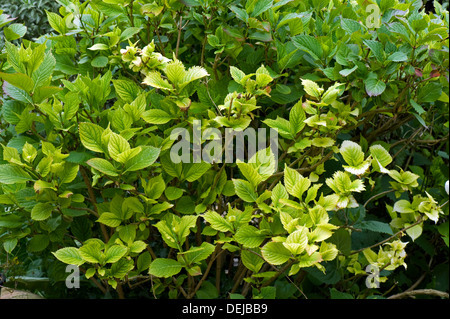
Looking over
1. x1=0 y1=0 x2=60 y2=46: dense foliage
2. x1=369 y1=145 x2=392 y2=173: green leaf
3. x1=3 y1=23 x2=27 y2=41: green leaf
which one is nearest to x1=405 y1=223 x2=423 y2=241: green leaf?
x1=369 y1=145 x2=392 y2=173: green leaf

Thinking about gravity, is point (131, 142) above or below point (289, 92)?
below

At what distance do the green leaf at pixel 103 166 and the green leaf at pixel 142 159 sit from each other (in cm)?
4

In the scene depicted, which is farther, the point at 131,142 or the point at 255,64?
the point at 255,64

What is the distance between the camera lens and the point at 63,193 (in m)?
1.65

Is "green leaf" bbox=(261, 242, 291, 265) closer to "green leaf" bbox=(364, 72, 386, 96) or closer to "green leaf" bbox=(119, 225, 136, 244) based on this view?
"green leaf" bbox=(119, 225, 136, 244)

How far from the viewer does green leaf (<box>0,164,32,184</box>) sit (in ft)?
5.23

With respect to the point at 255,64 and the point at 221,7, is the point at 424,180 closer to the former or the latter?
the point at 255,64

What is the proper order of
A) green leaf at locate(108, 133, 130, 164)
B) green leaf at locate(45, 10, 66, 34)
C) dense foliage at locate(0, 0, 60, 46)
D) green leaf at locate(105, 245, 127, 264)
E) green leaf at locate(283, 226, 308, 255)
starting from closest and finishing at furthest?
green leaf at locate(283, 226, 308, 255) → green leaf at locate(108, 133, 130, 164) → green leaf at locate(105, 245, 127, 264) → green leaf at locate(45, 10, 66, 34) → dense foliage at locate(0, 0, 60, 46)

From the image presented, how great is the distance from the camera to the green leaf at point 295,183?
1581mm

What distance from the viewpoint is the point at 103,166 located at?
60.8 inches

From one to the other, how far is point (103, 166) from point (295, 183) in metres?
0.60

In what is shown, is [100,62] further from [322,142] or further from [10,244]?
[322,142]
